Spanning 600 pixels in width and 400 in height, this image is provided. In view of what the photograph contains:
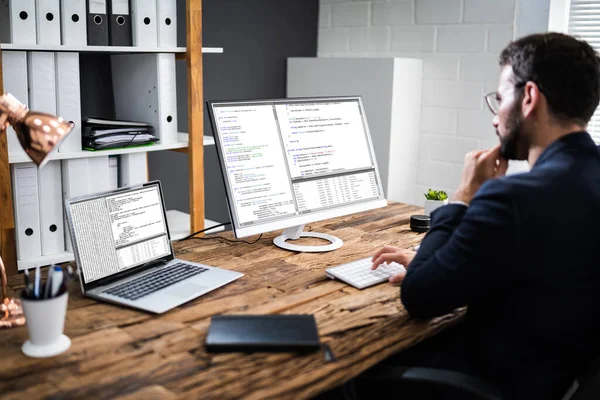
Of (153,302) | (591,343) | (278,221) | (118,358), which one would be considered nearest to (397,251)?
(278,221)

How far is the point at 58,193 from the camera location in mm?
2443

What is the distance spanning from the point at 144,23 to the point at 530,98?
5.47 ft

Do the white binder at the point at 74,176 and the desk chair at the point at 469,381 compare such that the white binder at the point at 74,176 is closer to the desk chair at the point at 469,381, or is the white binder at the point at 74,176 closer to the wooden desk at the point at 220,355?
the wooden desk at the point at 220,355

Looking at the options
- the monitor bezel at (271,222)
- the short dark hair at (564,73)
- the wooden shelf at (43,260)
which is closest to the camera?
the short dark hair at (564,73)

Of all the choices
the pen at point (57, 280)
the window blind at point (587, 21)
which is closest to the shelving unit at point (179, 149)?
the pen at point (57, 280)

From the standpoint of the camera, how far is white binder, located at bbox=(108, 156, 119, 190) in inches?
102

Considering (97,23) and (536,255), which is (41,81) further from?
(536,255)

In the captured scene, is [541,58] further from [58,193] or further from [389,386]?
[58,193]

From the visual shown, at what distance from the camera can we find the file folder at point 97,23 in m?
2.40

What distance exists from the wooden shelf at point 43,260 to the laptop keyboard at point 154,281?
0.86 m

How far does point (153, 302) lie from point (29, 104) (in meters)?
1.20

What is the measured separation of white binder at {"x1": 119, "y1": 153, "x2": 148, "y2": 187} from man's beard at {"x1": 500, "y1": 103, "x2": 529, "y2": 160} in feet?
5.29

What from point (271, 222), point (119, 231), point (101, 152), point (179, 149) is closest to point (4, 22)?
point (101, 152)

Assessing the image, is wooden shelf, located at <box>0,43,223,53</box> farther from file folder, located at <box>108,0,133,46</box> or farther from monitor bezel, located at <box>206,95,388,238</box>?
monitor bezel, located at <box>206,95,388,238</box>
